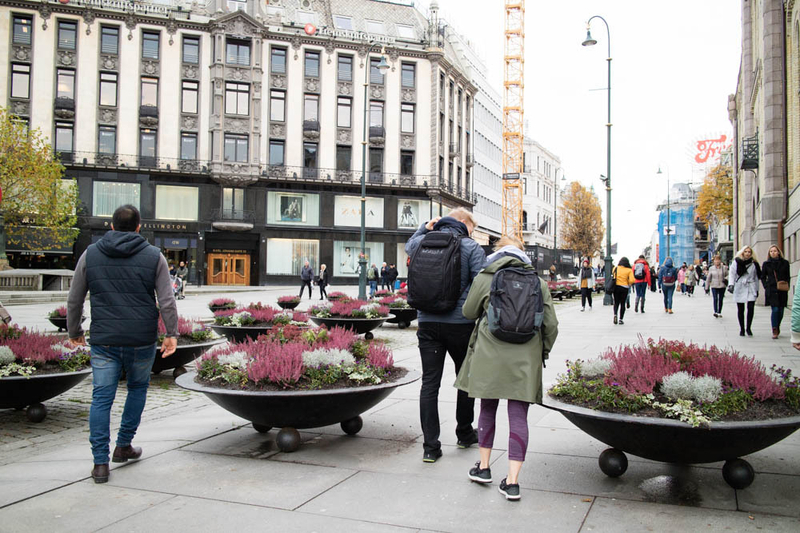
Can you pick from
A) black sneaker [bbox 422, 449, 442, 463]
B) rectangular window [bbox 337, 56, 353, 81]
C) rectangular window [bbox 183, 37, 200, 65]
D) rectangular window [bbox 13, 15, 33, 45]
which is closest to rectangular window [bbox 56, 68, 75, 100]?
rectangular window [bbox 13, 15, 33, 45]

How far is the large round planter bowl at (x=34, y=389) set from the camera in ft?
21.0

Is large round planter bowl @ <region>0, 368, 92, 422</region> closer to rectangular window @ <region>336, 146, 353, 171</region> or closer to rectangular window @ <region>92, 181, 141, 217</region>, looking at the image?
rectangular window @ <region>92, 181, 141, 217</region>

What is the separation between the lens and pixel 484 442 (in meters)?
4.68

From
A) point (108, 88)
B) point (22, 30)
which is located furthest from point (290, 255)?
point (22, 30)

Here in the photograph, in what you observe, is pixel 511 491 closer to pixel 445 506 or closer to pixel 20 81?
pixel 445 506

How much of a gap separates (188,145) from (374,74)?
15.1m

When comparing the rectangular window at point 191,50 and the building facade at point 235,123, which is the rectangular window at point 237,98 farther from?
the rectangular window at point 191,50

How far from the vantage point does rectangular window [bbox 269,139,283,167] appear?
49.8 meters

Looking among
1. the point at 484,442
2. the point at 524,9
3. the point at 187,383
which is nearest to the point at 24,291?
the point at 187,383

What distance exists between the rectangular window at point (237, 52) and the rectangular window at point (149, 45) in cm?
484

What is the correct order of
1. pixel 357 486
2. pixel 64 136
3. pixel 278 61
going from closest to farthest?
pixel 357 486, pixel 64 136, pixel 278 61

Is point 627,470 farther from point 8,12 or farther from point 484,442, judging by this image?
point 8,12

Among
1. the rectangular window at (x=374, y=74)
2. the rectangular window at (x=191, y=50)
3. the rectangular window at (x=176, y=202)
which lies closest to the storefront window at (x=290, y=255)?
the rectangular window at (x=176, y=202)

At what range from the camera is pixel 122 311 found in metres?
5.05
